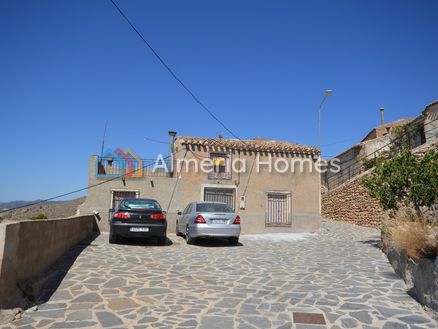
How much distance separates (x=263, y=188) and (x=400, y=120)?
74.2ft

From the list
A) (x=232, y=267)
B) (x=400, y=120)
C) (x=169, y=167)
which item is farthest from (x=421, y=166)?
(x=400, y=120)

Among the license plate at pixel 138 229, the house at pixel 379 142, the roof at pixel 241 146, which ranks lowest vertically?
the license plate at pixel 138 229

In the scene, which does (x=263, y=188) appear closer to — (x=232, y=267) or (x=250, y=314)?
(x=232, y=267)

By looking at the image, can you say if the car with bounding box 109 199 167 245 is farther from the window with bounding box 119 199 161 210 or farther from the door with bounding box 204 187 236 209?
the door with bounding box 204 187 236 209

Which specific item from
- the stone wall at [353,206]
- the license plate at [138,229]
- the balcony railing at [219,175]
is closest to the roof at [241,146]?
the balcony railing at [219,175]

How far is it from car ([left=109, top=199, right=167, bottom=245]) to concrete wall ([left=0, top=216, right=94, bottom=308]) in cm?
270

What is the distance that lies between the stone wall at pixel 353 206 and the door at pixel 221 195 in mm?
6780

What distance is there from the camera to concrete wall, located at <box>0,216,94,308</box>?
13.9ft

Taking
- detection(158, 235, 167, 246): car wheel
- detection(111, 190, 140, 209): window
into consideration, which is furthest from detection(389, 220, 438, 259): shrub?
detection(111, 190, 140, 209): window

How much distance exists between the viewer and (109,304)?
4781 mm

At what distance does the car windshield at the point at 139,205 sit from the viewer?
437 inches

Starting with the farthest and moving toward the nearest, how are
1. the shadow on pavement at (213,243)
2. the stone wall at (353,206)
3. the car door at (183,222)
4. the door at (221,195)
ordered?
1. the stone wall at (353,206)
2. the door at (221,195)
3. the car door at (183,222)
4. the shadow on pavement at (213,243)

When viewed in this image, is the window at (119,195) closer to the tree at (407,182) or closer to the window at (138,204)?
the window at (138,204)

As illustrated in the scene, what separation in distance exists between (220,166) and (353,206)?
28.3ft
